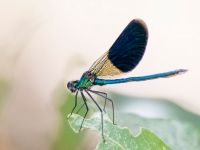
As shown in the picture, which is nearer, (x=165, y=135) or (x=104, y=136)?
(x=104, y=136)

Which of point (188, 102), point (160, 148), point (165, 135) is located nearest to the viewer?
point (160, 148)

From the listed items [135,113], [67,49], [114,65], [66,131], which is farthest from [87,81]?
[67,49]

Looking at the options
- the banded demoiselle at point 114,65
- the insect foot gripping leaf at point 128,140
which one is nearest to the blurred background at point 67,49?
the banded demoiselle at point 114,65

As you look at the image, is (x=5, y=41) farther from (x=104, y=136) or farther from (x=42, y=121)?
(x=104, y=136)

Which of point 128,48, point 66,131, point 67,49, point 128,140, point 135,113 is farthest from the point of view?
point 67,49

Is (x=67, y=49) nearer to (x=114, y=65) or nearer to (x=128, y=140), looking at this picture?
(x=114, y=65)

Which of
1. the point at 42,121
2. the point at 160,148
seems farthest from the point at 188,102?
the point at 160,148
